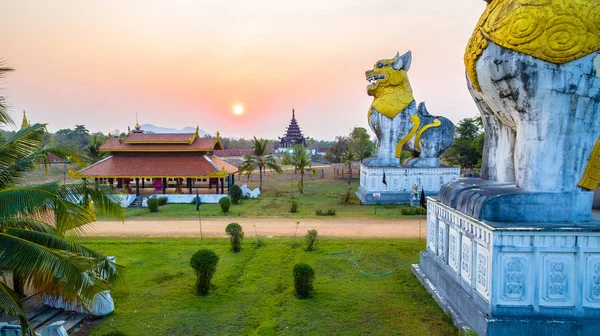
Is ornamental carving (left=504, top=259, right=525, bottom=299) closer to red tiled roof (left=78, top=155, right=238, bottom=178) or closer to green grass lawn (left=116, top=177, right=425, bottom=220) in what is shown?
green grass lawn (left=116, top=177, right=425, bottom=220)

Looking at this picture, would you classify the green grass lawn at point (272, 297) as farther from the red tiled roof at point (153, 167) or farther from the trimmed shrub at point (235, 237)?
the red tiled roof at point (153, 167)

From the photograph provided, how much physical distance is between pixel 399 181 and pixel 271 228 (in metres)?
10.4

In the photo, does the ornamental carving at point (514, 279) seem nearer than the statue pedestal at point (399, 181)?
Yes

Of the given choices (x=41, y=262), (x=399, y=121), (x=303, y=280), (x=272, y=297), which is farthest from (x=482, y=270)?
(x=399, y=121)

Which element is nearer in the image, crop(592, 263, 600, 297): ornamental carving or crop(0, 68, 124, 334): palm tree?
crop(0, 68, 124, 334): palm tree

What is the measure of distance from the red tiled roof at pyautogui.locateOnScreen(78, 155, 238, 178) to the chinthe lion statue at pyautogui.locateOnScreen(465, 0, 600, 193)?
1881cm

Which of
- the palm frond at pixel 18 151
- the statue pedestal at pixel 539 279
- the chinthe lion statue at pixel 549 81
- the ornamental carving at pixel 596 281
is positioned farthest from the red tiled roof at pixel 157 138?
the ornamental carving at pixel 596 281

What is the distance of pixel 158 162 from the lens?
2472 centimetres

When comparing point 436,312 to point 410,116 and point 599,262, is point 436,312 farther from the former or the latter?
point 410,116

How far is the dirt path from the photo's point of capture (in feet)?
49.6

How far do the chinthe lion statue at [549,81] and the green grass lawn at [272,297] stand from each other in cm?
381

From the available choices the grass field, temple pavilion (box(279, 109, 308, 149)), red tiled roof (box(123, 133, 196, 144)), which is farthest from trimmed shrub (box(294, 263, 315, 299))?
temple pavilion (box(279, 109, 308, 149))

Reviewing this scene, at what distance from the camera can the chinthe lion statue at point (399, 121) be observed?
2238cm

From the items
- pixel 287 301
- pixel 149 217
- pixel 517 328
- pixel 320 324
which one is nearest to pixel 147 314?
pixel 287 301
